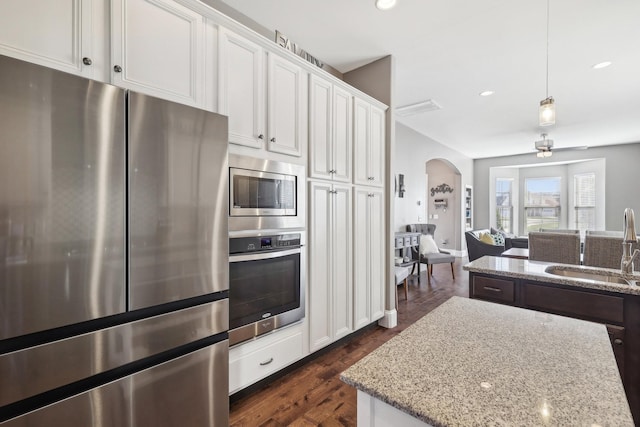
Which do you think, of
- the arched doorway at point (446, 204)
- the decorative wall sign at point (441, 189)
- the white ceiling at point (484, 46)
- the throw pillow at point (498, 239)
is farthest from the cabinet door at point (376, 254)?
the decorative wall sign at point (441, 189)

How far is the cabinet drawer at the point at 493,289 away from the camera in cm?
184

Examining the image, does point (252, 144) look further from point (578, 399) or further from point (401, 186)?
point (401, 186)

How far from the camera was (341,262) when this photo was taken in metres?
2.52

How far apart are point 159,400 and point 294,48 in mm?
2711

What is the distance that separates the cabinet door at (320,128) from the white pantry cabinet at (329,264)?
0.42ft

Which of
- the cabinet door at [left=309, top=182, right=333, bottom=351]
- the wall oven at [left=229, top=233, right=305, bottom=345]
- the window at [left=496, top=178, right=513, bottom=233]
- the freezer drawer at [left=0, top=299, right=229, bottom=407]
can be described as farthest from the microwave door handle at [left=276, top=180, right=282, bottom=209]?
the window at [left=496, top=178, right=513, bottom=233]

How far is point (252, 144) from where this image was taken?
186cm

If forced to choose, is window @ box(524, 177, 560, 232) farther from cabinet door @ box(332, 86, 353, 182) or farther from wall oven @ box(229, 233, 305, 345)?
wall oven @ box(229, 233, 305, 345)

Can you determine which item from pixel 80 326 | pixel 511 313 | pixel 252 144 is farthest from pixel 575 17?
pixel 80 326

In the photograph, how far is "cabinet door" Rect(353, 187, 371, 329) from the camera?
Answer: 8.73 feet

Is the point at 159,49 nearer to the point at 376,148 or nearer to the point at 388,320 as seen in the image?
the point at 376,148

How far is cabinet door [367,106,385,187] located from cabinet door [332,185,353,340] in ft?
1.52

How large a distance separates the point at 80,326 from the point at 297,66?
2.01 meters

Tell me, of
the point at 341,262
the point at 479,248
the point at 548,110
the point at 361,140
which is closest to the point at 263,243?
the point at 341,262
